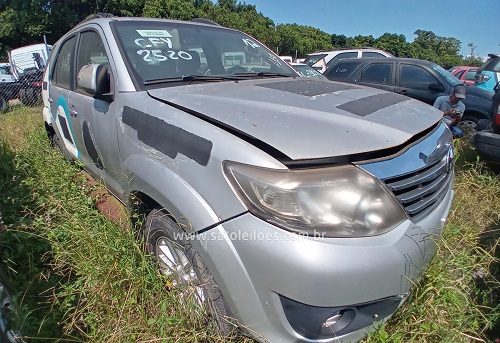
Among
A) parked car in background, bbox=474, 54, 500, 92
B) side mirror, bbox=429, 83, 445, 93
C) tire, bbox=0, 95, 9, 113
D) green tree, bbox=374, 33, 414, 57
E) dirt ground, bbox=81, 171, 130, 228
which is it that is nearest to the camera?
dirt ground, bbox=81, 171, 130, 228

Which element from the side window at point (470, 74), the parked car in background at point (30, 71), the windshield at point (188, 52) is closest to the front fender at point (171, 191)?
the windshield at point (188, 52)

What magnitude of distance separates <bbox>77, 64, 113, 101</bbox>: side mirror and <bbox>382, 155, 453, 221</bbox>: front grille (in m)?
1.76

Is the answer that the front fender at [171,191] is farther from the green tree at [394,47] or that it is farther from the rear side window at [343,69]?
the green tree at [394,47]

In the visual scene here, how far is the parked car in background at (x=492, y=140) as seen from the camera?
2994 mm

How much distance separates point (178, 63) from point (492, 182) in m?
3.32

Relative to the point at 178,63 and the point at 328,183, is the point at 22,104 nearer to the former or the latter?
the point at 178,63

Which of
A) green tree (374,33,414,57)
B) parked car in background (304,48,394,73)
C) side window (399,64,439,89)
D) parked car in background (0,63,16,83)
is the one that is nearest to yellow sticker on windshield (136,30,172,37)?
side window (399,64,439,89)

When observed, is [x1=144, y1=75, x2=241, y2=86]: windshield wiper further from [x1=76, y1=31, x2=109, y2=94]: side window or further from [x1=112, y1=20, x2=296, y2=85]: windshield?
[x1=76, y1=31, x2=109, y2=94]: side window

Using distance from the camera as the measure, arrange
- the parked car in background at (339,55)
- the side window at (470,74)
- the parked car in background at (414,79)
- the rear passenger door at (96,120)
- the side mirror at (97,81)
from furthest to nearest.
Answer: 1. the side window at (470,74)
2. the parked car in background at (339,55)
3. the parked car in background at (414,79)
4. the rear passenger door at (96,120)
5. the side mirror at (97,81)

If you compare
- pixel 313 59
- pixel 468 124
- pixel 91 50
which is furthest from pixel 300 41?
pixel 91 50

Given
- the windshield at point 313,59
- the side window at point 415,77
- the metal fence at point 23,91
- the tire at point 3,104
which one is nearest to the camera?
the side window at point 415,77

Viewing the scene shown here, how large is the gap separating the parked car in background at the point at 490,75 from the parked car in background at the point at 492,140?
4.39 meters

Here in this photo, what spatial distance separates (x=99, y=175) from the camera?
2.56 meters

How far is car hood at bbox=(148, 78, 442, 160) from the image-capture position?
1237 mm
